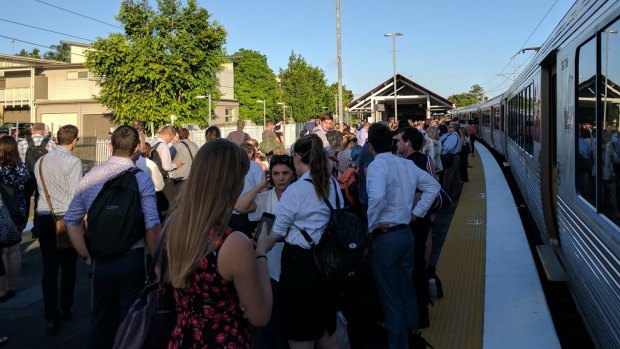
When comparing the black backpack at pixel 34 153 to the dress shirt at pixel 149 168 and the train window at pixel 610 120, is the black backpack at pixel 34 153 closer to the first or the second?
the dress shirt at pixel 149 168

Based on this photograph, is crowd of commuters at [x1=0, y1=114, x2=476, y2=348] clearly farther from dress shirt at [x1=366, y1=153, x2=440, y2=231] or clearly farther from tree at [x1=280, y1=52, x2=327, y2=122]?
tree at [x1=280, y1=52, x2=327, y2=122]

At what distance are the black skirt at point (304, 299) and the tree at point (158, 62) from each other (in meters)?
32.5

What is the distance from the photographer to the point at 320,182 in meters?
3.78

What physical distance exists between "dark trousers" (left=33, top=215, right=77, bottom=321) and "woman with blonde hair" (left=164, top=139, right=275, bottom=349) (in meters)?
3.53

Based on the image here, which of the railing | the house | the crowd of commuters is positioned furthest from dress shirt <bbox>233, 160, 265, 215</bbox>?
the railing

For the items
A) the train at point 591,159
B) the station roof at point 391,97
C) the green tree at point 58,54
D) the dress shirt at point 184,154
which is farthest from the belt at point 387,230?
the green tree at point 58,54

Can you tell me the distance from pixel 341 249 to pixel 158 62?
33280 mm

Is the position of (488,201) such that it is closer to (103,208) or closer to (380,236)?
(380,236)

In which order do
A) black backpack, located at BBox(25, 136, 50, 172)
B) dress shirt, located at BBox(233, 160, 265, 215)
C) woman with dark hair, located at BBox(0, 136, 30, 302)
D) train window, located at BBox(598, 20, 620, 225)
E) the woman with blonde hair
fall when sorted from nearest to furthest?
the woman with blonde hair, train window, located at BBox(598, 20, 620, 225), dress shirt, located at BBox(233, 160, 265, 215), woman with dark hair, located at BBox(0, 136, 30, 302), black backpack, located at BBox(25, 136, 50, 172)

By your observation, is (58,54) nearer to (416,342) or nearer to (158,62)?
(158,62)

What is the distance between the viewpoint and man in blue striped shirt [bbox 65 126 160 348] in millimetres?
4023

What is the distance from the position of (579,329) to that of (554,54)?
124 inches

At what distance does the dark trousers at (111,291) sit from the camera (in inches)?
158

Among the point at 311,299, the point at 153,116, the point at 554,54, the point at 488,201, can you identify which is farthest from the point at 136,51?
the point at 311,299
